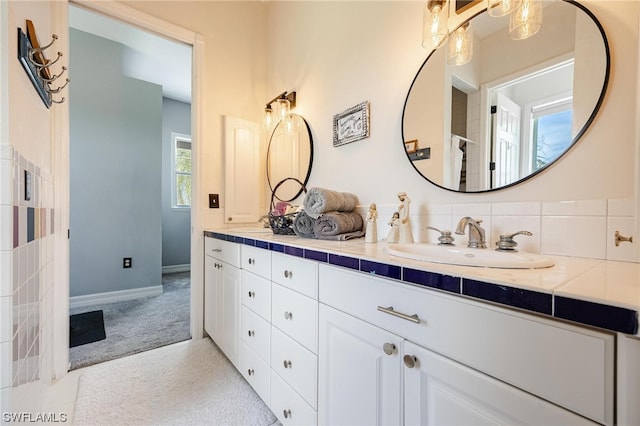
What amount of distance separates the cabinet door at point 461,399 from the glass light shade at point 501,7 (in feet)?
3.92

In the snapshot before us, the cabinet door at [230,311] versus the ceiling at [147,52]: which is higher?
the ceiling at [147,52]

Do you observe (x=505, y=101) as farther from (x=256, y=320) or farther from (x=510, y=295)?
(x=256, y=320)

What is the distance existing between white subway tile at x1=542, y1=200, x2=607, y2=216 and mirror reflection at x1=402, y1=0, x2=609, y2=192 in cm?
13

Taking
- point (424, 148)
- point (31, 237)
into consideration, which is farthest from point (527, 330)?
point (31, 237)

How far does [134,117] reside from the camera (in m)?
3.07

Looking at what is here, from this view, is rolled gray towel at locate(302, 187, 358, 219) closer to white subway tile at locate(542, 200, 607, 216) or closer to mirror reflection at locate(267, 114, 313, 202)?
mirror reflection at locate(267, 114, 313, 202)

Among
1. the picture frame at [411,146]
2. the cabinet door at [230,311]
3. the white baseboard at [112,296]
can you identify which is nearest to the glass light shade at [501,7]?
the picture frame at [411,146]

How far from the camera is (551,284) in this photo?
0.53 m

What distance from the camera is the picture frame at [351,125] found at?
1.58 m

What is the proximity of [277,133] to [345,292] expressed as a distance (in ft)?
5.67

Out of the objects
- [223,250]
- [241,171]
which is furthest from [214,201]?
[223,250]

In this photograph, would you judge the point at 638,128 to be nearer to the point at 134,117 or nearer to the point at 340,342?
the point at 340,342

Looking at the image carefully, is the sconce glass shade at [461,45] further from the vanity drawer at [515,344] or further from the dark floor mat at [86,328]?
the dark floor mat at [86,328]

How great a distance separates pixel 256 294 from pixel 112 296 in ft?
8.10
